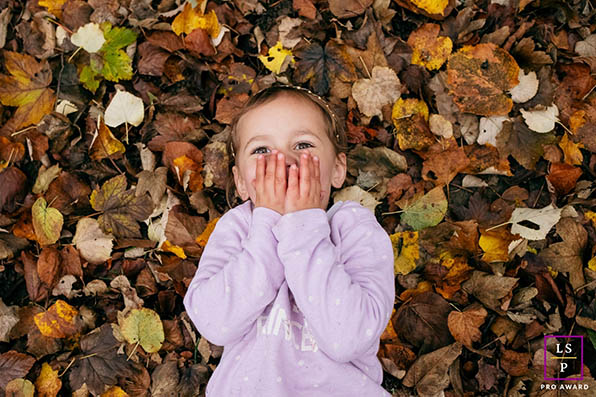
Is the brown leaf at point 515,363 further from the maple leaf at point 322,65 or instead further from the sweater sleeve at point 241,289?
the maple leaf at point 322,65

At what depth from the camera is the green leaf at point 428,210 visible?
2057 millimetres

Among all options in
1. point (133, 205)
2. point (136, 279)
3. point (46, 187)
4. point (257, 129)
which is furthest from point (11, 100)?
point (257, 129)

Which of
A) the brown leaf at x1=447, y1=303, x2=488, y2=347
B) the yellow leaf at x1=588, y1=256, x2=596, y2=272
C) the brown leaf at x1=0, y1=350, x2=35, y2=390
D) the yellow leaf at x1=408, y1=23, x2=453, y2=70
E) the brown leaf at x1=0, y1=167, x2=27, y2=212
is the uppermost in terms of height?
the yellow leaf at x1=408, y1=23, x2=453, y2=70

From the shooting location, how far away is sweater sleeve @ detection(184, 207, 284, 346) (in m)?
1.41

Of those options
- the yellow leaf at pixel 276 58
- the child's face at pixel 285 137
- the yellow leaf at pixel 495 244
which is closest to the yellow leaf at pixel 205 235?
the child's face at pixel 285 137

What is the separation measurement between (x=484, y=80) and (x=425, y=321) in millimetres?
1101

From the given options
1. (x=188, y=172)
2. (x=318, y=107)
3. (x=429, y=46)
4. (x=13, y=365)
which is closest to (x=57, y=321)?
(x=13, y=365)

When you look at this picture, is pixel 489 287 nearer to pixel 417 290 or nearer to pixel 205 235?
pixel 417 290

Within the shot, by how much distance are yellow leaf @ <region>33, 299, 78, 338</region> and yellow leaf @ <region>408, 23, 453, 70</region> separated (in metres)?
1.92

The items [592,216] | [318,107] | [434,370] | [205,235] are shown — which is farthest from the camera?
[205,235]

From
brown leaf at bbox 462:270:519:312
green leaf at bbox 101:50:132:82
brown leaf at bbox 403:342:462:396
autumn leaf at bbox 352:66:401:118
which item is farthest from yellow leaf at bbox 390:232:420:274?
green leaf at bbox 101:50:132:82

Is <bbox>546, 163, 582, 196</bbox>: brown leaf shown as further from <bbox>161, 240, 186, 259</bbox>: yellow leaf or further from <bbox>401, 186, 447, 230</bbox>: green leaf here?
<bbox>161, 240, 186, 259</bbox>: yellow leaf

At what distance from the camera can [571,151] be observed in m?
2.06

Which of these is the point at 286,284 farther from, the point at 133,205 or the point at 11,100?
the point at 11,100
